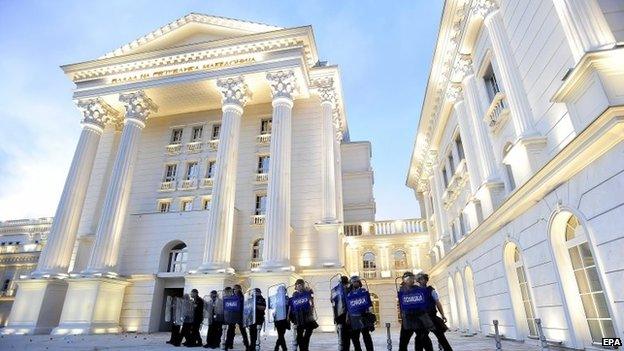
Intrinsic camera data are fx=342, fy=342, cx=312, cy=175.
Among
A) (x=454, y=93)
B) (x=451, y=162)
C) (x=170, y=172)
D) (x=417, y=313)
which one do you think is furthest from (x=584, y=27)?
(x=170, y=172)

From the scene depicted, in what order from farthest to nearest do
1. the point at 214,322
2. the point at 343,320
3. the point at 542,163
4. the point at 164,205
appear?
the point at 164,205
the point at 214,322
the point at 542,163
the point at 343,320

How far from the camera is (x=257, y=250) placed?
20875 millimetres

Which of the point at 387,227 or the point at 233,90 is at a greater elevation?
the point at 233,90

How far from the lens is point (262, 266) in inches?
647

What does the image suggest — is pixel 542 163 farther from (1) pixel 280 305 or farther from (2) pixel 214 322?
(2) pixel 214 322

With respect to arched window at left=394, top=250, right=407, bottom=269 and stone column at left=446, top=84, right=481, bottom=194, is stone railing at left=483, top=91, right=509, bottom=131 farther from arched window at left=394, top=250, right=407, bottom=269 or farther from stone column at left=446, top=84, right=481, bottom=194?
arched window at left=394, top=250, right=407, bottom=269

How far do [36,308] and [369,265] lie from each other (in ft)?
67.1

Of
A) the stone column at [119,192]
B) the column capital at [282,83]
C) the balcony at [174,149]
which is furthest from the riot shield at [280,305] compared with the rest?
the balcony at [174,149]

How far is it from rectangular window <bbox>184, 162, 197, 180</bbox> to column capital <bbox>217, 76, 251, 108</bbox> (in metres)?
5.68

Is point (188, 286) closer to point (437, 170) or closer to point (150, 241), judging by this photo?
point (150, 241)

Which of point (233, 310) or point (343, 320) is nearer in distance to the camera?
point (343, 320)

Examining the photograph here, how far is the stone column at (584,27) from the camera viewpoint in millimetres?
6875

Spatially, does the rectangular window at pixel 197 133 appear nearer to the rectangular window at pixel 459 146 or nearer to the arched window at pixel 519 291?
the rectangular window at pixel 459 146

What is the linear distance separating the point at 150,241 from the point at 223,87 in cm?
1024
